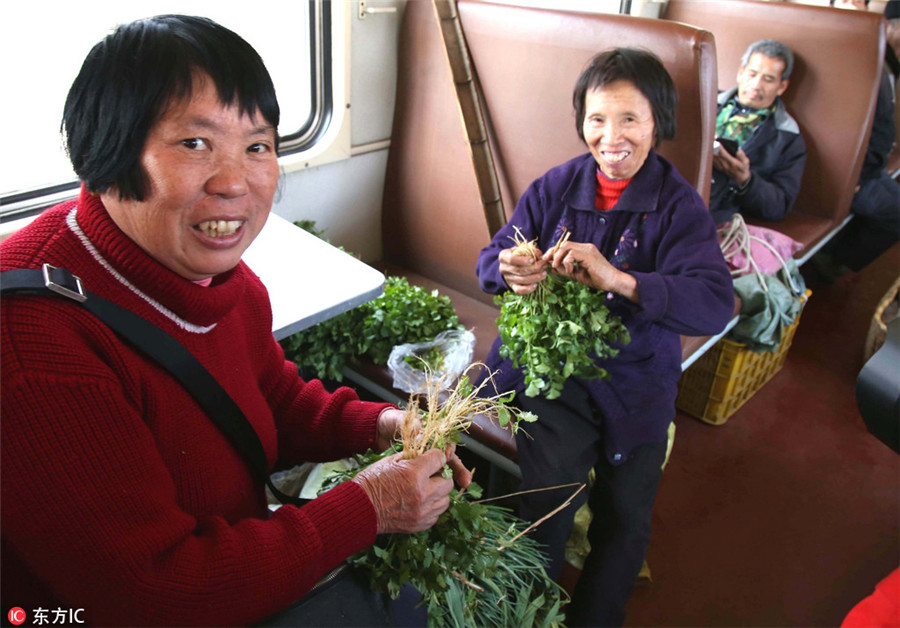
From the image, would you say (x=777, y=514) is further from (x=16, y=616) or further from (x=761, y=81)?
(x=16, y=616)

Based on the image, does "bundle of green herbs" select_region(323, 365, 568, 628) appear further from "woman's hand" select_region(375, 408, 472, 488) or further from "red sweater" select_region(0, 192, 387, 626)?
"red sweater" select_region(0, 192, 387, 626)

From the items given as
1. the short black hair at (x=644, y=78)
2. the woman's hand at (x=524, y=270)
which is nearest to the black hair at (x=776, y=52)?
the short black hair at (x=644, y=78)

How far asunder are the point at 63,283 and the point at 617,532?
1860mm

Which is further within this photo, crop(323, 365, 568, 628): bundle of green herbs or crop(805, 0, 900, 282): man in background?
crop(805, 0, 900, 282): man in background

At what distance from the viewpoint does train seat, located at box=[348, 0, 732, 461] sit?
8.09ft

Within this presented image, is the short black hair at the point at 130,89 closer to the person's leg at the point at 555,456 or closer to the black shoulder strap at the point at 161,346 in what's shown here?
the black shoulder strap at the point at 161,346

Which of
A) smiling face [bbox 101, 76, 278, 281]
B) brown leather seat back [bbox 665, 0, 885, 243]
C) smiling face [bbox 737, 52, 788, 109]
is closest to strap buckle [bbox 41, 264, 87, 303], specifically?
smiling face [bbox 101, 76, 278, 281]

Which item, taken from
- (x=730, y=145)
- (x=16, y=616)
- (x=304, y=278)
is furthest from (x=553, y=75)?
(x=16, y=616)

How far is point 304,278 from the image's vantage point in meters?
2.18

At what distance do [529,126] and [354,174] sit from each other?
965 mm

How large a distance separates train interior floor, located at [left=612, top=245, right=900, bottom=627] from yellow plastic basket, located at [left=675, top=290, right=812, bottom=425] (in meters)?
0.08

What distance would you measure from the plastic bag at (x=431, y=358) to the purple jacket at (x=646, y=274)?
0.28 meters

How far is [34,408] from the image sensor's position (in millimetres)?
954

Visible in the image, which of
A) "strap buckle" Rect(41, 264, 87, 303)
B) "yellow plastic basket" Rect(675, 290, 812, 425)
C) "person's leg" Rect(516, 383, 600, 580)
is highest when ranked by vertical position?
"strap buckle" Rect(41, 264, 87, 303)
